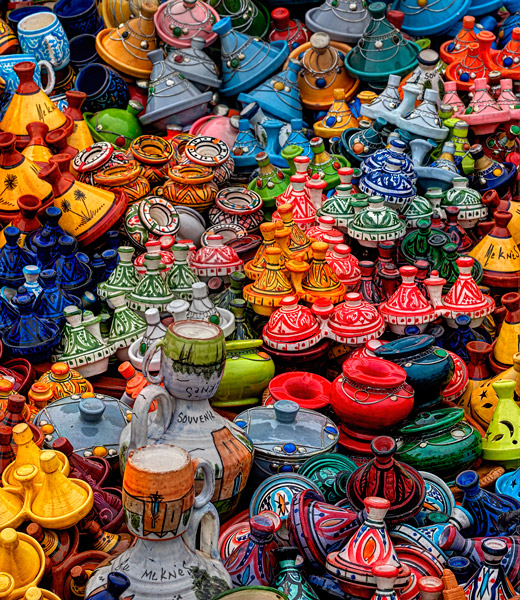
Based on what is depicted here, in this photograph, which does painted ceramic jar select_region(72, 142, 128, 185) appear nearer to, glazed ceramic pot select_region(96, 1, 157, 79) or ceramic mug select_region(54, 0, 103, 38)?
glazed ceramic pot select_region(96, 1, 157, 79)

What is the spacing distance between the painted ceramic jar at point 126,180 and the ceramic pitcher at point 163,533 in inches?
132

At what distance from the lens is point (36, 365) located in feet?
17.6

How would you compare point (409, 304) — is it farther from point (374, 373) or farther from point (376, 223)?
point (374, 373)

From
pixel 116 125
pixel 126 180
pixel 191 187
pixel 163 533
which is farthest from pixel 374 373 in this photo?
pixel 116 125

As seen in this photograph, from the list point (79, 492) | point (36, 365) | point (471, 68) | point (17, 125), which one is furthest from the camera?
point (471, 68)

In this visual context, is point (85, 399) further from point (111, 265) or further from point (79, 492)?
point (111, 265)

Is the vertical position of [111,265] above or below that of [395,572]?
below

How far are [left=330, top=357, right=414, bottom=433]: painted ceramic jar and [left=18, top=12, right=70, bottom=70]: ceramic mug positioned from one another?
4.15m

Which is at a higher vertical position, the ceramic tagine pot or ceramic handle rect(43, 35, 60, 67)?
the ceramic tagine pot

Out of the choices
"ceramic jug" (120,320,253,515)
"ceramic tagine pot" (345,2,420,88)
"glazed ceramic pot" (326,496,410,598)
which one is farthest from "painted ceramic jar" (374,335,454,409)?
"ceramic tagine pot" (345,2,420,88)

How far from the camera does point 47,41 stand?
761 cm

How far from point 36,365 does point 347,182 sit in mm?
2285

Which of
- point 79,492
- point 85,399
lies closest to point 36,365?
point 85,399

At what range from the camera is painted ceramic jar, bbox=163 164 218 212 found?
6492 millimetres
